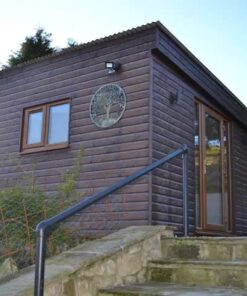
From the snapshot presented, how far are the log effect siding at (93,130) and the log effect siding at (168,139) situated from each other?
154 millimetres

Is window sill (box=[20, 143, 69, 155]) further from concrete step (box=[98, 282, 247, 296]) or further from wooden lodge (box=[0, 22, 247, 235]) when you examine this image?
concrete step (box=[98, 282, 247, 296])

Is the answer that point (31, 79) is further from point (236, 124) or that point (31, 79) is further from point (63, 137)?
point (236, 124)

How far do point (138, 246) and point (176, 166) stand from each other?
2.34 metres

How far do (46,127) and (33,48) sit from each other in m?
9.02

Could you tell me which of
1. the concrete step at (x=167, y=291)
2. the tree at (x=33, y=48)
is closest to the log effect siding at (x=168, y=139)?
the concrete step at (x=167, y=291)

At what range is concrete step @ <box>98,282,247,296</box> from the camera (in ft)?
9.48

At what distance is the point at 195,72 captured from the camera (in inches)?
253

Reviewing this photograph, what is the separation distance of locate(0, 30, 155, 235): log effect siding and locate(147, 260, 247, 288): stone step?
4.99ft

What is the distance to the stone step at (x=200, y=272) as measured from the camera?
3215 mm

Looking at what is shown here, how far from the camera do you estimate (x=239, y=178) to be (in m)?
7.66

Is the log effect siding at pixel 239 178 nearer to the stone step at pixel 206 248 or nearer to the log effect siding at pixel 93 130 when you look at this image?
the log effect siding at pixel 93 130

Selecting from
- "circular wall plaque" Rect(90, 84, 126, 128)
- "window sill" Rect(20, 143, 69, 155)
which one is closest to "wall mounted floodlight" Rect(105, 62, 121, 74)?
"circular wall plaque" Rect(90, 84, 126, 128)

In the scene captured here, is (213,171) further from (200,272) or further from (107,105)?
(200,272)

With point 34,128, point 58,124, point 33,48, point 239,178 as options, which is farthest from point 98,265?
point 33,48
